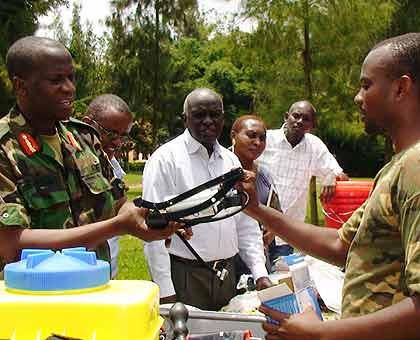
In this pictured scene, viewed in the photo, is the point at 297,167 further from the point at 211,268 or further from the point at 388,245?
the point at 388,245

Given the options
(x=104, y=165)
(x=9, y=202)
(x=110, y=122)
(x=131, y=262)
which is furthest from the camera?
(x=131, y=262)

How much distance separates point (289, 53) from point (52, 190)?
880 centimetres

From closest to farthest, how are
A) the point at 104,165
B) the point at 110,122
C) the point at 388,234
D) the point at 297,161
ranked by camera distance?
the point at 388,234 → the point at 104,165 → the point at 110,122 → the point at 297,161

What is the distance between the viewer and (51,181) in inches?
85.5

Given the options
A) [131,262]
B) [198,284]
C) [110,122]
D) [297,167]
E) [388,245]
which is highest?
[110,122]

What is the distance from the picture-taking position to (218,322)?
2.10 m

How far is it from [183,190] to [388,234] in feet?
5.71

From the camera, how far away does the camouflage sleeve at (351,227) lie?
2039 mm

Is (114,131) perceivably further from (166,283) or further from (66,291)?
(66,291)

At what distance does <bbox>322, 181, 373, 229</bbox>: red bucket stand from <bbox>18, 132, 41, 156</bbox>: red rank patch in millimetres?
2921

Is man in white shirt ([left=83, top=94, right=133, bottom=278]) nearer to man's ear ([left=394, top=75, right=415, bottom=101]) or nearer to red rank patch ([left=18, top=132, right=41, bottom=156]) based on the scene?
red rank patch ([left=18, top=132, right=41, bottom=156])

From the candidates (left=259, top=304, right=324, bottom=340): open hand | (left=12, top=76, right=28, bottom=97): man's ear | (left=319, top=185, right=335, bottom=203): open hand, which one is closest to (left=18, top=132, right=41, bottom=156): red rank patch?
(left=12, top=76, right=28, bottom=97): man's ear

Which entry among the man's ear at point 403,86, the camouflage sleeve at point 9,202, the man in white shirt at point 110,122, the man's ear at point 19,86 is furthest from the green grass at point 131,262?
the man's ear at point 403,86

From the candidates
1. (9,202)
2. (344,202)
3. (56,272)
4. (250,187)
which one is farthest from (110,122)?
(56,272)
